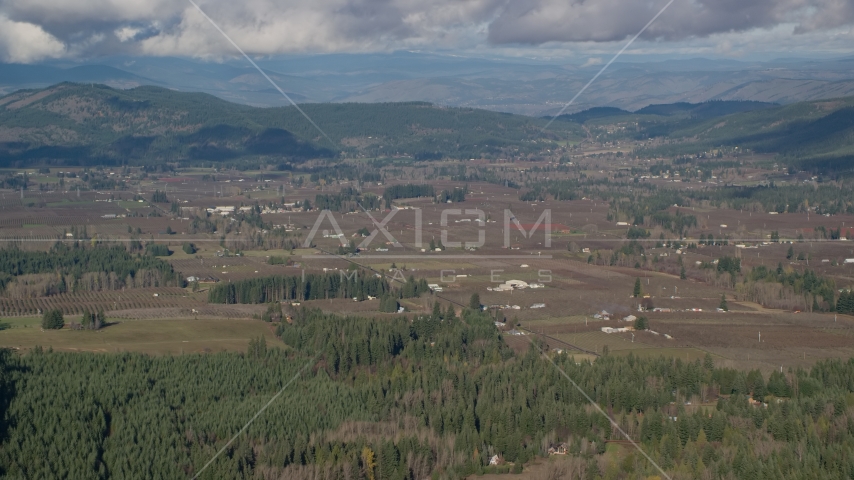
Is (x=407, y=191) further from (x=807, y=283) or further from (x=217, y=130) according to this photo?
(x=217, y=130)

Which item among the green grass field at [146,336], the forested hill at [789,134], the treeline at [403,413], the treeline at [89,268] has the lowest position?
the treeline at [403,413]

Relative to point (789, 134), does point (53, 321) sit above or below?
below

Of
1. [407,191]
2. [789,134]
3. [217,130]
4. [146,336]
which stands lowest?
[146,336]

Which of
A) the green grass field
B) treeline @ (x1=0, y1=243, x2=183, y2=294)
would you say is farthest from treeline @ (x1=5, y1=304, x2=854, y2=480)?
treeline @ (x1=0, y1=243, x2=183, y2=294)

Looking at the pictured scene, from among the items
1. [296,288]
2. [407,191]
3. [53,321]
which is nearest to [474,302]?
[296,288]

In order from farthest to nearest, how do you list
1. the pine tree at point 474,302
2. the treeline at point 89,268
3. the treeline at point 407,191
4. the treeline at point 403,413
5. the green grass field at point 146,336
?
the treeline at point 407,191
the treeline at point 89,268
the pine tree at point 474,302
the green grass field at point 146,336
the treeline at point 403,413

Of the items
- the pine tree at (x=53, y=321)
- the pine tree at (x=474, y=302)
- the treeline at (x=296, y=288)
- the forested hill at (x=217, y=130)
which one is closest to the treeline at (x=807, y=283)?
the pine tree at (x=474, y=302)

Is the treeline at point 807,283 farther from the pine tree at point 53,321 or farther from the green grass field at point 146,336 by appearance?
the pine tree at point 53,321
